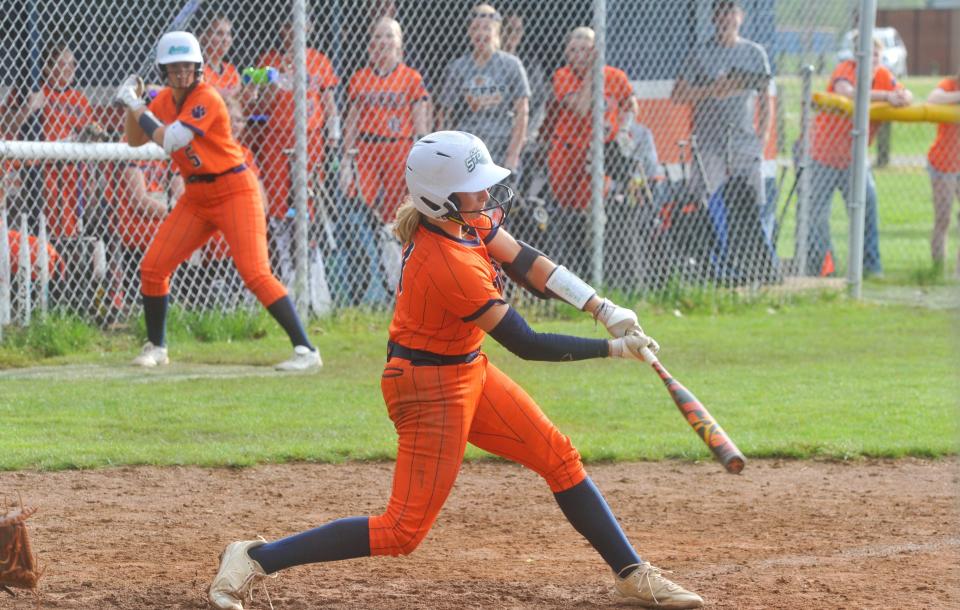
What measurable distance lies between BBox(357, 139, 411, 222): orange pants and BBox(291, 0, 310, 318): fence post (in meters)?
0.65

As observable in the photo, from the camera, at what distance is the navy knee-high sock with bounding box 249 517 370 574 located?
449 centimetres

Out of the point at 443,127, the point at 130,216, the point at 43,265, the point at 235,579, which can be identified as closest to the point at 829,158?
the point at 443,127

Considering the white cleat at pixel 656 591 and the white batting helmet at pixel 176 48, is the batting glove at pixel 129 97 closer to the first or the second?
the white batting helmet at pixel 176 48

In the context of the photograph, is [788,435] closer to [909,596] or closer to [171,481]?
[909,596]

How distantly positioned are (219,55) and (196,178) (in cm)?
178

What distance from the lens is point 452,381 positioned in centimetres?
449

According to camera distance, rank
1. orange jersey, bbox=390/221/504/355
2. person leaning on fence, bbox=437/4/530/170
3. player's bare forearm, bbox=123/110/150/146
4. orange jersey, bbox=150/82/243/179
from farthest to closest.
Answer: person leaning on fence, bbox=437/4/530/170 → player's bare forearm, bbox=123/110/150/146 → orange jersey, bbox=150/82/243/179 → orange jersey, bbox=390/221/504/355

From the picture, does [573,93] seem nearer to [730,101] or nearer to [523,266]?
[730,101]

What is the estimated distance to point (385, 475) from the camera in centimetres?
672

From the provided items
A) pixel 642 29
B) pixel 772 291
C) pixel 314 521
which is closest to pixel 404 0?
pixel 642 29

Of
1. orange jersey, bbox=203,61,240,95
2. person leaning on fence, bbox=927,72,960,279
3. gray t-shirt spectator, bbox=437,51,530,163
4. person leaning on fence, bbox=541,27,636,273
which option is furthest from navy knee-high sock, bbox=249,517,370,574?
person leaning on fence, bbox=927,72,960,279

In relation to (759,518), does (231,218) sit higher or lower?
higher

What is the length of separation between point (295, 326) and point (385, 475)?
220 cm

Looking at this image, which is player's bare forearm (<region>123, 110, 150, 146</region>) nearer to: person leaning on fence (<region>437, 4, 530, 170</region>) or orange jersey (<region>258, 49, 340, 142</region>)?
orange jersey (<region>258, 49, 340, 142</region>)
